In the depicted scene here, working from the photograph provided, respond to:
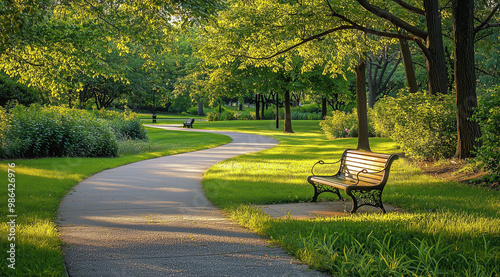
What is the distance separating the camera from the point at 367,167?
7.96 metres

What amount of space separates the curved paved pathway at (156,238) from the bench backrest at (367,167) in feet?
8.95

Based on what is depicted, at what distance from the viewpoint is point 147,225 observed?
6.23 metres

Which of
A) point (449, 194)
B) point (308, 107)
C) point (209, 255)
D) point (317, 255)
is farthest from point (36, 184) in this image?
point (308, 107)

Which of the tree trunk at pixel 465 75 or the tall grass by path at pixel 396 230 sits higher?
the tree trunk at pixel 465 75

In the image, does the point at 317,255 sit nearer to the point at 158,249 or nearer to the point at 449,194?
the point at 158,249

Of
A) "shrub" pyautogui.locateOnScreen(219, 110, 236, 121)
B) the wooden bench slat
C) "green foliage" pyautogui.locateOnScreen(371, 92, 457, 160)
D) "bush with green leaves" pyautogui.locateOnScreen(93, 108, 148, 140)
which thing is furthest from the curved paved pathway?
"shrub" pyautogui.locateOnScreen(219, 110, 236, 121)

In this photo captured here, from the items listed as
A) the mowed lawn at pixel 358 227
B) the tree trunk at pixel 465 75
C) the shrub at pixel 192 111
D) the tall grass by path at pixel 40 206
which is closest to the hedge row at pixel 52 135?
the tall grass by path at pixel 40 206

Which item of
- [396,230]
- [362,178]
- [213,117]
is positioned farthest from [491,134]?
[213,117]

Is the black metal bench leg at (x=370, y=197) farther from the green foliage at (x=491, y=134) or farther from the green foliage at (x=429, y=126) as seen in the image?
the green foliage at (x=429, y=126)

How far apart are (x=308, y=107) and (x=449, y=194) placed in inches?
2381

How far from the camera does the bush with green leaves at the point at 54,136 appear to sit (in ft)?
45.8

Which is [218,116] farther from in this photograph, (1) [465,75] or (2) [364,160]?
(2) [364,160]

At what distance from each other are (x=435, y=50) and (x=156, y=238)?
11150mm

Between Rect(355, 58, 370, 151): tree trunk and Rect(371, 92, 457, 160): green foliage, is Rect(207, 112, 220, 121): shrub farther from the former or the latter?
Rect(371, 92, 457, 160): green foliage
